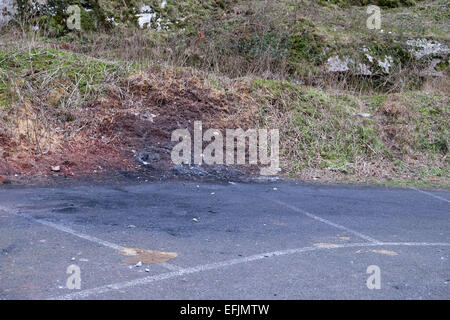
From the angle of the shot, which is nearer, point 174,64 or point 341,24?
point 174,64

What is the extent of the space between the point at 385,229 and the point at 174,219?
2.85m

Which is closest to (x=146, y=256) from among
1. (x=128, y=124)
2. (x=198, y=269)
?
(x=198, y=269)

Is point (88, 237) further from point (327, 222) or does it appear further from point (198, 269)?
point (327, 222)

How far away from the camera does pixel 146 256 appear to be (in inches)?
203

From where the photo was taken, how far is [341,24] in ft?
57.6

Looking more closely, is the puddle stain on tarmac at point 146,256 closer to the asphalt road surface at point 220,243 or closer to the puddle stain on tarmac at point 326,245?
the asphalt road surface at point 220,243

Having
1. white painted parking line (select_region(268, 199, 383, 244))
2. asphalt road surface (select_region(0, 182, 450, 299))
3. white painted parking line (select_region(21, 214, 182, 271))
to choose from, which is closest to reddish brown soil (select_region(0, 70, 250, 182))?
asphalt road surface (select_region(0, 182, 450, 299))

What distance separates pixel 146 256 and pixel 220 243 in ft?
3.12

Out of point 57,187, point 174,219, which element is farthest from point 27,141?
point 174,219

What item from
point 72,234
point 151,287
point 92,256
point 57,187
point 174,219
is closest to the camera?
point 151,287

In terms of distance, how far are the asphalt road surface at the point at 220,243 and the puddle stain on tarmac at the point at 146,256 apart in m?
0.06

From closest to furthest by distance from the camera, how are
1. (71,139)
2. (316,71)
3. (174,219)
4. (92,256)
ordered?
(92,256) < (174,219) < (71,139) < (316,71)

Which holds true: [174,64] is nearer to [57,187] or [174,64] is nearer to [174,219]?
[57,187]

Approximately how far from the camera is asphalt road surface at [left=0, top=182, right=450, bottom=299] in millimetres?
4449
